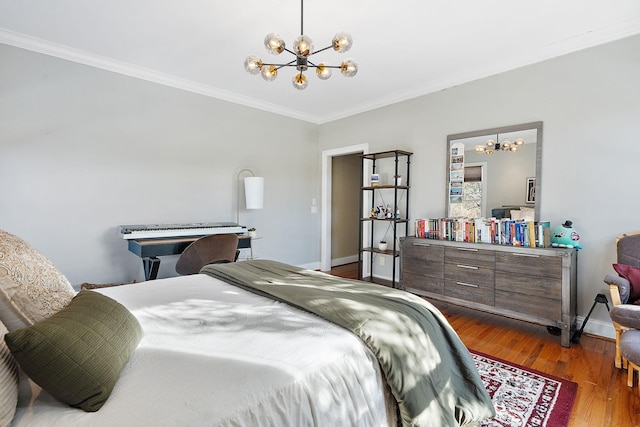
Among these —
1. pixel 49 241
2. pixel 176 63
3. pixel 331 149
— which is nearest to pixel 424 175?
pixel 331 149

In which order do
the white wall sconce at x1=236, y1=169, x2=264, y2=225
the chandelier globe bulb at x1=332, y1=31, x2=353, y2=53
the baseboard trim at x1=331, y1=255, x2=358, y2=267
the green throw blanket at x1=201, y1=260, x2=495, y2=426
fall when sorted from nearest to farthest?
the green throw blanket at x1=201, y1=260, x2=495, y2=426
the chandelier globe bulb at x1=332, y1=31, x2=353, y2=53
the white wall sconce at x1=236, y1=169, x2=264, y2=225
the baseboard trim at x1=331, y1=255, x2=358, y2=267

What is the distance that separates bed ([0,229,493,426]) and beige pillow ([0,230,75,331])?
0.13 ft

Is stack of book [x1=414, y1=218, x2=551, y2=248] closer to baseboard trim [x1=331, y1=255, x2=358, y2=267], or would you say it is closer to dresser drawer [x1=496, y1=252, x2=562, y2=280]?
dresser drawer [x1=496, y1=252, x2=562, y2=280]

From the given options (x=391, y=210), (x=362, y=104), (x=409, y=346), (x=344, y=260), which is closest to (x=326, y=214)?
(x=344, y=260)

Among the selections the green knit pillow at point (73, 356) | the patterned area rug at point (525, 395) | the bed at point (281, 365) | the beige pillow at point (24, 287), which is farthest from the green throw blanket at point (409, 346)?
the beige pillow at point (24, 287)

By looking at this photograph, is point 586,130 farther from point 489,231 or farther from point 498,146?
point 489,231

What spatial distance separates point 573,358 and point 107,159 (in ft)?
15.3

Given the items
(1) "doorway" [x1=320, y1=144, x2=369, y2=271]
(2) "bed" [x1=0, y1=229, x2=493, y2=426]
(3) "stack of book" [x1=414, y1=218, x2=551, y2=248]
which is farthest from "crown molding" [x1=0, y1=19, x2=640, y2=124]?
(2) "bed" [x1=0, y1=229, x2=493, y2=426]

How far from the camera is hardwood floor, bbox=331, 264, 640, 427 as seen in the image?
1.73 meters

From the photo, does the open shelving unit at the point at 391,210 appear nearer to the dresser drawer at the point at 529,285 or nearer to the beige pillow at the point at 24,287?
the dresser drawer at the point at 529,285

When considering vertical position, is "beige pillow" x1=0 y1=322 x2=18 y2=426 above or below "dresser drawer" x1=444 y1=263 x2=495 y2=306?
above

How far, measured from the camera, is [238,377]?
0.90 meters

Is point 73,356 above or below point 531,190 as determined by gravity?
below

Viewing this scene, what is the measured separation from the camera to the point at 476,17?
96.9 inches
